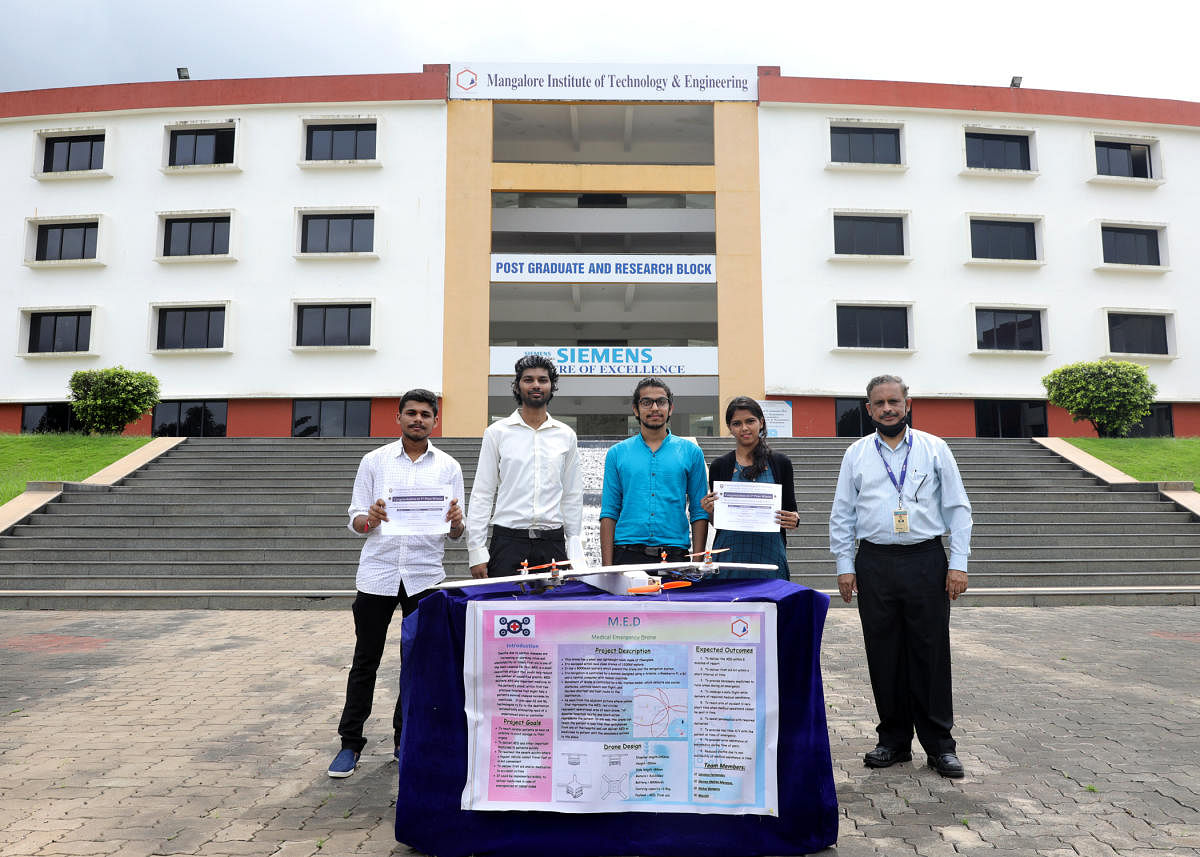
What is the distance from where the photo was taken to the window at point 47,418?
21.9m

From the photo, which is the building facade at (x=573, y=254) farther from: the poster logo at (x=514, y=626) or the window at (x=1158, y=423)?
the poster logo at (x=514, y=626)

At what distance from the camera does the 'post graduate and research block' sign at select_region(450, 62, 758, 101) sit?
73.5 ft

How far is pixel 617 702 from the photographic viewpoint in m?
2.93

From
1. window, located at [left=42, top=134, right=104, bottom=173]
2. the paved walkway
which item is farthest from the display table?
window, located at [left=42, top=134, right=104, bottom=173]

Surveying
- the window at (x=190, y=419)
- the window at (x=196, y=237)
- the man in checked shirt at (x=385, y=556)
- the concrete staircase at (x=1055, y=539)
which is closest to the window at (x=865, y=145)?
the concrete staircase at (x=1055, y=539)

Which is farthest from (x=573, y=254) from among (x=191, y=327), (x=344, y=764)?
(x=344, y=764)

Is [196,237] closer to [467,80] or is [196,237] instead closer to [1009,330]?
[467,80]

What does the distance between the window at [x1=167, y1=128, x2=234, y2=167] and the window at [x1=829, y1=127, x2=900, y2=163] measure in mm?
18689

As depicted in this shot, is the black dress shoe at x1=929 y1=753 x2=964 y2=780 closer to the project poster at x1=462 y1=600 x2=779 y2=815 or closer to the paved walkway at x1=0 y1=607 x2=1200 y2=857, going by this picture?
the paved walkway at x1=0 y1=607 x2=1200 y2=857

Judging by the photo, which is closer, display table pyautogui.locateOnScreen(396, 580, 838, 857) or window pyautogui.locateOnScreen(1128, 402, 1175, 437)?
display table pyautogui.locateOnScreen(396, 580, 838, 857)

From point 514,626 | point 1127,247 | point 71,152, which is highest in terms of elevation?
point 71,152

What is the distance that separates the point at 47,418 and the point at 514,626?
24966 millimetres

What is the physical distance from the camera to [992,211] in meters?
22.4

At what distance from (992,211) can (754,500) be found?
22.7 metres
